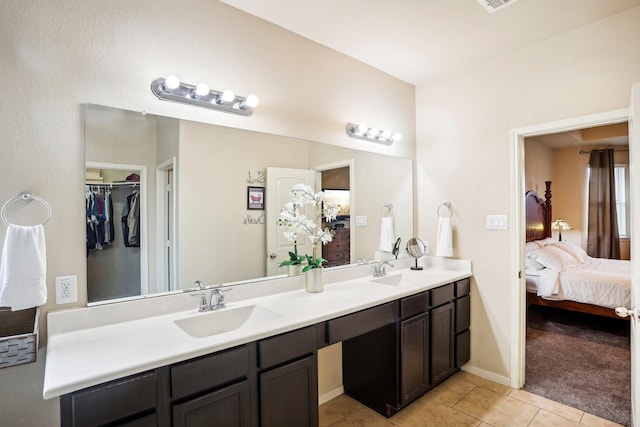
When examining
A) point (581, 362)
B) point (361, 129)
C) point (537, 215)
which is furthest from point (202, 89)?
point (537, 215)

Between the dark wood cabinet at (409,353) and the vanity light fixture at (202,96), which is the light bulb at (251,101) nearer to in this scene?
the vanity light fixture at (202,96)

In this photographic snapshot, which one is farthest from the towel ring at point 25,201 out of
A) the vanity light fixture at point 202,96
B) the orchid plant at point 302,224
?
the orchid plant at point 302,224

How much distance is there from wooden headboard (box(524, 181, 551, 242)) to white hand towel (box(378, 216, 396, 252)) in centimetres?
292

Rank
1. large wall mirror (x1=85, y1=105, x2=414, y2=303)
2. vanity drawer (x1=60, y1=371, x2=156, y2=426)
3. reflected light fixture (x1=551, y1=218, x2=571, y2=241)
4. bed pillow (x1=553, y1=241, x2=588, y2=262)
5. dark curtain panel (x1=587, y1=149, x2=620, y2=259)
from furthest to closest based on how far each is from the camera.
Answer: reflected light fixture (x1=551, y1=218, x2=571, y2=241), dark curtain panel (x1=587, y1=149, x2=620, y2=259), bed pillow (x1=553, y1=241, x2=588, y2=262), large wall mirror (x1=85, y1=105, x2=414, y2=303), vanity drawer (x1=60, y1=371, x2=156, y2=426)

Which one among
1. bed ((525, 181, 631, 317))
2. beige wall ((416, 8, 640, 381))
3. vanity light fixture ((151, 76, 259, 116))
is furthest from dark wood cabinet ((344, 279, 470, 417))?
bed ((525, 181, 631, 317))

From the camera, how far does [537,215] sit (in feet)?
17.3

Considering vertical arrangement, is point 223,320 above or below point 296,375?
above

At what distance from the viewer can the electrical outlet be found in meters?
1.49

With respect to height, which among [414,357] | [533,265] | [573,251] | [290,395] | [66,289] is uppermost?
[66,289]

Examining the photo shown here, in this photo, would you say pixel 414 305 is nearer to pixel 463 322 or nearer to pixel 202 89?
pixel 463 322

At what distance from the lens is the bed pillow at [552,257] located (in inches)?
159

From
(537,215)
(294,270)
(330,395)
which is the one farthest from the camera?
(537,215)

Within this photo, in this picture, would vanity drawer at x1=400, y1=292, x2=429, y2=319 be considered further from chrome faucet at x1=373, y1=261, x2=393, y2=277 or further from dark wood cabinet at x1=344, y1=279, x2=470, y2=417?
chrome faucet at x1=373, y1=261, x2=393, y2=277

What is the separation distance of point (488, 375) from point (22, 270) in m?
3.09
